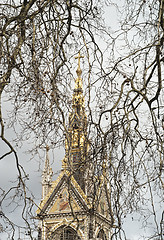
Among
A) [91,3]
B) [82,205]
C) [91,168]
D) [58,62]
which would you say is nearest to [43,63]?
[58,62]

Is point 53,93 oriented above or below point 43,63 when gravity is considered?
below

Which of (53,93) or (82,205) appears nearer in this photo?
(53,93)

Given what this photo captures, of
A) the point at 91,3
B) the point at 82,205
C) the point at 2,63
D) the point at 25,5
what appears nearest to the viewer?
the point at 25,5

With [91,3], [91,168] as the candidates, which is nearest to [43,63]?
[91,3]

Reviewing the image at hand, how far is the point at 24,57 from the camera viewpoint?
3617mm

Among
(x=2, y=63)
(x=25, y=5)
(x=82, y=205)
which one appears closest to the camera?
(x=25, y=5)

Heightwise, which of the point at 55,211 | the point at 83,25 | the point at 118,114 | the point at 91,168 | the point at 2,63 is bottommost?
the point at 91,168

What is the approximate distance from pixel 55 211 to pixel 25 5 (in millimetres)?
21183

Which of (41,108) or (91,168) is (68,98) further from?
(91,168)

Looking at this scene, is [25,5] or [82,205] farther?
[82,205]

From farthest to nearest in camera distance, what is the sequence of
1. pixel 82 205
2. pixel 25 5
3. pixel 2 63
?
pixel 82 205 < pixel 2 63 < pixel 25 5

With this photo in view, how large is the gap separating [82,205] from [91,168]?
20247 mm

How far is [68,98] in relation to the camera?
11.9 feet

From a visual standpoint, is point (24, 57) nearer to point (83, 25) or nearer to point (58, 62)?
point (58, 62)
